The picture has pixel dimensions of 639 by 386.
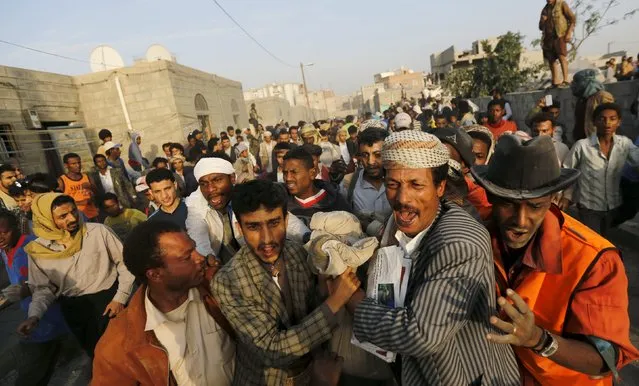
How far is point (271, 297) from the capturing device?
67.5 inches

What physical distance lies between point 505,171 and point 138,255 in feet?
6.03

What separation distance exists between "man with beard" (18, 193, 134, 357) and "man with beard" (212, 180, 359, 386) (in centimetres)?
166

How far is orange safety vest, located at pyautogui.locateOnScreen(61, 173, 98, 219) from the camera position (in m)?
5.89

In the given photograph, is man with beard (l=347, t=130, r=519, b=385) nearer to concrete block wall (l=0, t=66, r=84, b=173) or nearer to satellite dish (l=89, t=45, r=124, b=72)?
concrete block wall (l=0, t=66, r=84, b=173)

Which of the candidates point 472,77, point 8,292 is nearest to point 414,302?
point 8,292

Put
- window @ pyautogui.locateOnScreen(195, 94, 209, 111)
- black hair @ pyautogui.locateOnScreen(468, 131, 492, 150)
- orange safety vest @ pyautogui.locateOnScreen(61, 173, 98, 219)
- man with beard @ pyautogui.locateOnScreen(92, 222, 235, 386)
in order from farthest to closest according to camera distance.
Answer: window @ pyautogui.locateOnScreen(195, 94, 209, 111), orange safety vest @ pyautogui.locateOnScreen(61, 173, 98, 219), black hair @ pyautogui.locateOnScreen(468, 131, 492, 150), man with beard @ pyautogui.locateOnScreen(92, 222, 235, 386)

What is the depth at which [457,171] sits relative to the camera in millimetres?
2035

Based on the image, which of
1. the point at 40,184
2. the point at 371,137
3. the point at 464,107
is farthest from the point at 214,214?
the point at 464,107

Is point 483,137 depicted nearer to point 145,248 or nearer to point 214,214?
point 214,214

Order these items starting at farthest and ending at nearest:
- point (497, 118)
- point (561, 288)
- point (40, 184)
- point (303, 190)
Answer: point (497, 118), point (40, 184), point (303, 190), point (561, 288)

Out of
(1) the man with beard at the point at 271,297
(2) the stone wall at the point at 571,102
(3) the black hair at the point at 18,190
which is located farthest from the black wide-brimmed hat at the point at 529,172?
(2) the stone wall at the point at 571,102

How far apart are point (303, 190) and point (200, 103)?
594 inches

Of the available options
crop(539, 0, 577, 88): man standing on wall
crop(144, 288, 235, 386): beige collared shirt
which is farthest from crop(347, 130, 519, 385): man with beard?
crop(539, 0, 577, 88): man standing on wall

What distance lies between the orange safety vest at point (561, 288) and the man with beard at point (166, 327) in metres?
1.48
